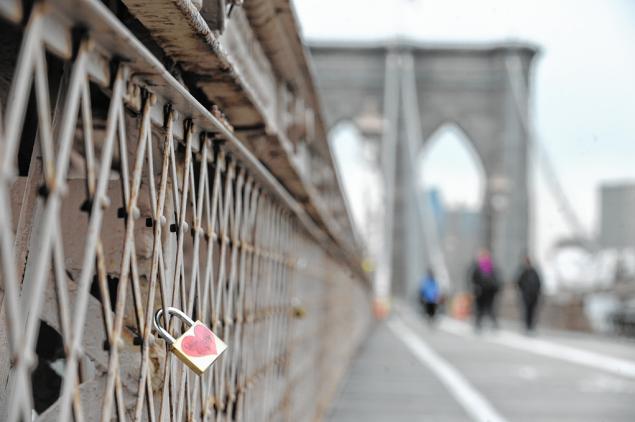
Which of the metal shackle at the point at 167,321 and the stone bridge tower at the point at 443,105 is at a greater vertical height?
the stone bridge tower at the point at 443,105

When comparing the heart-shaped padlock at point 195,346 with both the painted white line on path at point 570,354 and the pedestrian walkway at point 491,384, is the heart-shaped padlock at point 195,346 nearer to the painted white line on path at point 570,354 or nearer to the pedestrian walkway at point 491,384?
the pedestrian walkway at point 491,384

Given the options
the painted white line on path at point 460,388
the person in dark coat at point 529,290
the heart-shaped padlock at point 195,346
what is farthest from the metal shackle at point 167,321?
the person in dark coat at point 529,290

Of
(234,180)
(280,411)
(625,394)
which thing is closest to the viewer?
(234,180)

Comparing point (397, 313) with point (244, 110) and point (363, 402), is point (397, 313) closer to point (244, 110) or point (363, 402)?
point (363, 402)

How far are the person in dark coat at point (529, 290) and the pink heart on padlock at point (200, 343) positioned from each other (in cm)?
1837

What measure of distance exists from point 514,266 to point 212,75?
5908 cm

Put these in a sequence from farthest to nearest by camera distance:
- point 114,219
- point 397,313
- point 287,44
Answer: point 397,313
point 287,44
point 114,219

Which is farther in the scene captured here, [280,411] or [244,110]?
[280,411]

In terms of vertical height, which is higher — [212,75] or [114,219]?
[212,75]

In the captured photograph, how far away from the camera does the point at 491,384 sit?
9180 millimetres

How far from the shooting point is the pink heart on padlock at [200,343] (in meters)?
1.73

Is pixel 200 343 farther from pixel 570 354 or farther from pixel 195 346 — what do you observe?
pixel 570 354

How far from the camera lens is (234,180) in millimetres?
2605

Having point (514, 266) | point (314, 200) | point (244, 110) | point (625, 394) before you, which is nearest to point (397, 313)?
point (514, 266)
